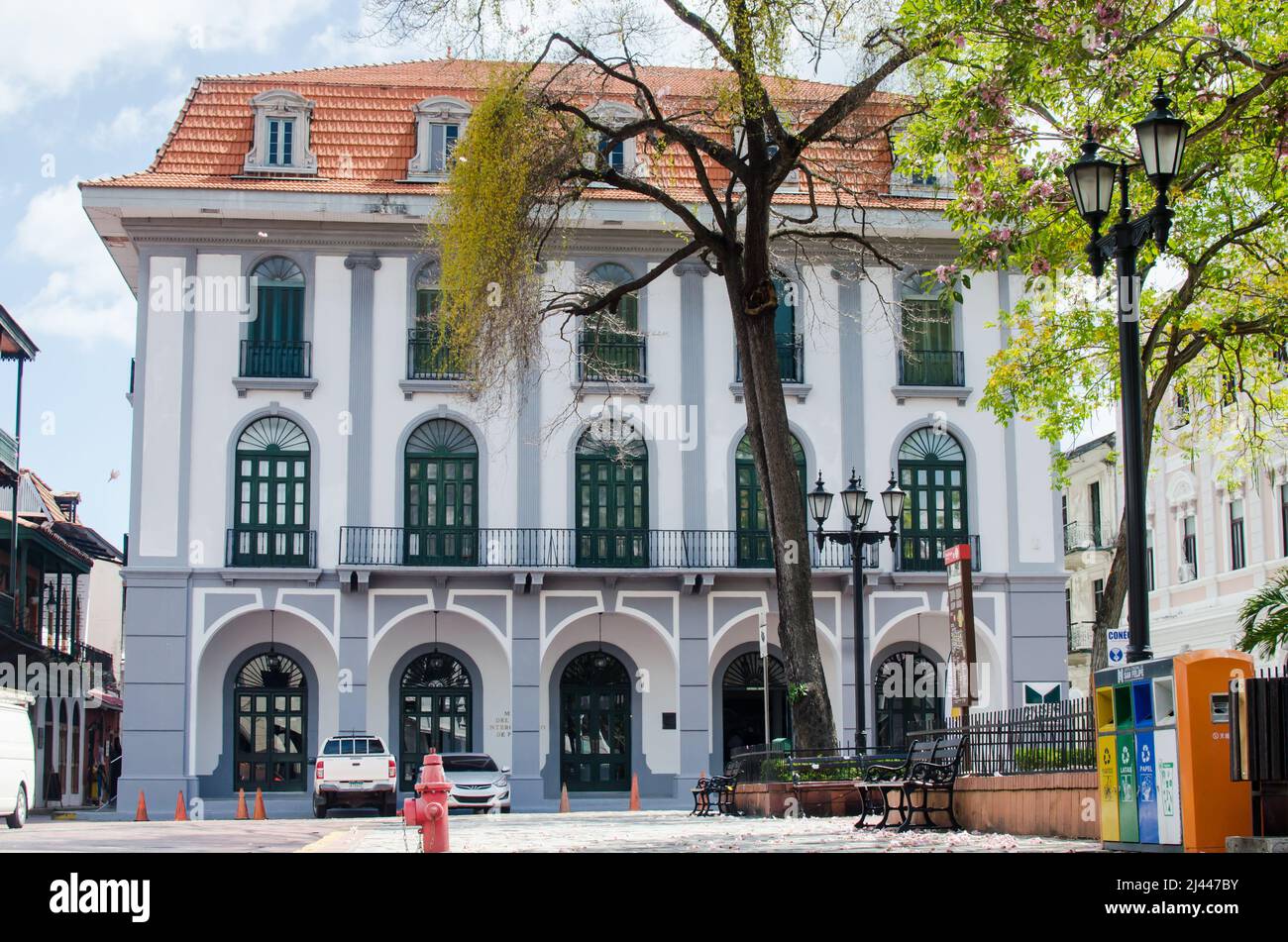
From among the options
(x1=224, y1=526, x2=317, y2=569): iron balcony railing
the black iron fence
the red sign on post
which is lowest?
the black iron fence

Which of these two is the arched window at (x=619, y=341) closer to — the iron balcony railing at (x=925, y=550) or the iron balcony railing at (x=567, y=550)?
the iron balcony railing at (x=567, y=550)

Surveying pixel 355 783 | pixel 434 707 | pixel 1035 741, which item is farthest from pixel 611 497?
pixel 1035 741

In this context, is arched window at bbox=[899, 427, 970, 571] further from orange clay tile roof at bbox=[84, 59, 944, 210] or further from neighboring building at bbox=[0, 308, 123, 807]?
neighboring building at bbox=[0, 308, 123, 807]

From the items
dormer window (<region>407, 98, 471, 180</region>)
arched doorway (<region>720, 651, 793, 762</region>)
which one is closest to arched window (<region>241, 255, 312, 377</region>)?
dormer window (<region>407, 98, 471, 180</region>)

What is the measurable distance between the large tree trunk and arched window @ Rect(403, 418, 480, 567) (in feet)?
39.9

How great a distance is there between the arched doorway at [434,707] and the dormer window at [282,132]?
1056cm

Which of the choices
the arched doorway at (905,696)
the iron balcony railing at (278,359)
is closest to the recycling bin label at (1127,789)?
the arched doorway at (905,696)

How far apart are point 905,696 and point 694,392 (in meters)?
7.82

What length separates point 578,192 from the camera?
23.0 metres

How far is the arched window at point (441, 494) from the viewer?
33969 millimetres

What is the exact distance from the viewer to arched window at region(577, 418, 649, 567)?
34406 mm

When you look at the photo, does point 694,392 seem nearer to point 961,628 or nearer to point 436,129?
point 436,129

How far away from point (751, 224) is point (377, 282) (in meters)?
13.8
